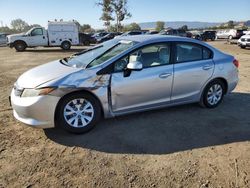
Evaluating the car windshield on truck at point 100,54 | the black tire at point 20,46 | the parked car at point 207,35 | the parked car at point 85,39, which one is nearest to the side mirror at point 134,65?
the car windshield on truck at point 100,54

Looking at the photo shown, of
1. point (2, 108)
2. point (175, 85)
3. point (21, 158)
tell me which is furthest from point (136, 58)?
point (2, 108)

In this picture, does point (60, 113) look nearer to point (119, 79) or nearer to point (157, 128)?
point (119, 79)

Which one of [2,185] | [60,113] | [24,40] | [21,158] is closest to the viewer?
[2,185]

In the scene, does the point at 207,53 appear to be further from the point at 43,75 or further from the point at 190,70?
the point at 43,75

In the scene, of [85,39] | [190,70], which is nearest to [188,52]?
[190,70]

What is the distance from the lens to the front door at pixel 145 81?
4.38 meters

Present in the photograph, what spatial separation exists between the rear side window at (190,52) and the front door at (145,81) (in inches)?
9.5

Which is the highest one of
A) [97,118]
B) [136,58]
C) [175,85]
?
[136,58]

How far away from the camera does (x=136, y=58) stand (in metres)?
4.55

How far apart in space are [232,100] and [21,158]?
190 inches

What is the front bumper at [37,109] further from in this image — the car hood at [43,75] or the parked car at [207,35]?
the parked car at [207,35]

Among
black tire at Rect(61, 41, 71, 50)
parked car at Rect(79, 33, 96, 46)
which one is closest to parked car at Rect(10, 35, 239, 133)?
black tire at Rect(61, 41, 71, 50)

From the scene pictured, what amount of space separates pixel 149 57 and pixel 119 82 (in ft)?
2.76

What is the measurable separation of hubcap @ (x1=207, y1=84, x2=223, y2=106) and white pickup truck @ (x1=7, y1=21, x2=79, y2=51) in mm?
18745
